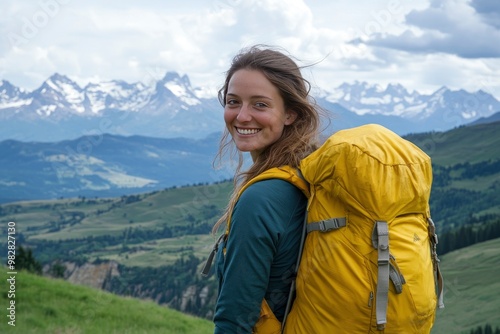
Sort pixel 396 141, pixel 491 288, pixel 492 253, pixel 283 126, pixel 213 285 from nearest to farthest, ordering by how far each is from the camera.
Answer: pixel 396 141 < pixel 283 126 < pixel 491 288 < pixel 492 253 < pixel 213 285

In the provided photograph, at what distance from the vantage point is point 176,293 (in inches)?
7608

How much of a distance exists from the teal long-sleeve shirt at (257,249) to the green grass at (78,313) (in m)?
9.57

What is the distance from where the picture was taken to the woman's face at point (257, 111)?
486 centimetres

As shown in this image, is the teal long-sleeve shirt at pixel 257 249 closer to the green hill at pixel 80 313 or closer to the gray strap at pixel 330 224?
the gray strap at pixel 330 224

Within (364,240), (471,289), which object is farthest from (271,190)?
(471,289)

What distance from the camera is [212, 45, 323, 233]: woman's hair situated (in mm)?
4750

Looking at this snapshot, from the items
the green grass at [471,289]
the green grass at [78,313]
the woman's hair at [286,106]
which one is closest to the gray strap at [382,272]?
the woman's hair at [286,106]

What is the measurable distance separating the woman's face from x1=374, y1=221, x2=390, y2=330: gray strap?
Answer: 1.34 meters

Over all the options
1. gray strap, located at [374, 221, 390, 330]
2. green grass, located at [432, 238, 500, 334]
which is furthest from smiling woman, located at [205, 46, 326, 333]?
green grass, located at [432, 238, 500, 334]

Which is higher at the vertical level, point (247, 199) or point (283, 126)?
point (283, 126)

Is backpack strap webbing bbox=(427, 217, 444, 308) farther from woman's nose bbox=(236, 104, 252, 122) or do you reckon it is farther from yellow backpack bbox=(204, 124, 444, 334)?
woman's nose bbox=(236, 104, 252, 122)

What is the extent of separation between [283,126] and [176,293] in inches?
7633

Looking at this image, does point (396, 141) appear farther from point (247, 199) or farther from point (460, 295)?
point (460, 295)

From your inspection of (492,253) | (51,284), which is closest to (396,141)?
(51,284)
